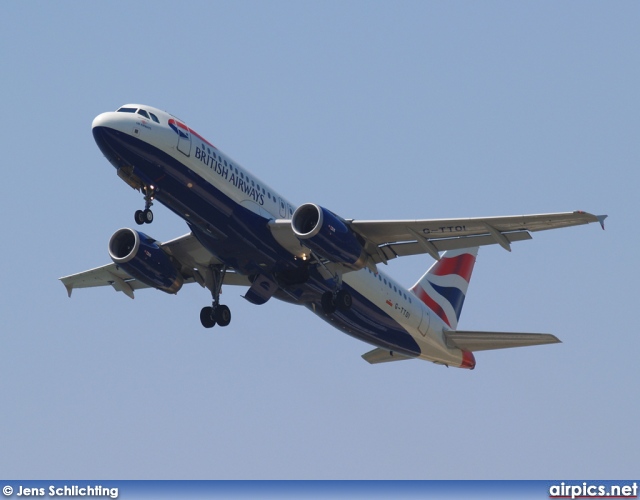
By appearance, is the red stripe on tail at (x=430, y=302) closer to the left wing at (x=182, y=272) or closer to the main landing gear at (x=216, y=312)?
the left wing at (x=182, y=272)

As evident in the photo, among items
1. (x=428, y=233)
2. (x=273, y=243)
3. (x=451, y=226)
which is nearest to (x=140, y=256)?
(x=273, y=243)

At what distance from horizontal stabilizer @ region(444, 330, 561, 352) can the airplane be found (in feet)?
0.16

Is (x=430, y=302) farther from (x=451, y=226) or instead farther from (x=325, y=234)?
(x=325, y=234)

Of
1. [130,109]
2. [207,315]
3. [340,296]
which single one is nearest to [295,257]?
[340,296]

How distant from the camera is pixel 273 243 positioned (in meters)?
37.7

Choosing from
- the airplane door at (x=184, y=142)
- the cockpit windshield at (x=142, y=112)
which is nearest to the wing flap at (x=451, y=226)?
the airplane door at (x=184, y=142)

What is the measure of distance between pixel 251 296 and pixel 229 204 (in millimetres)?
4648

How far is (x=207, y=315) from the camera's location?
4150 cm

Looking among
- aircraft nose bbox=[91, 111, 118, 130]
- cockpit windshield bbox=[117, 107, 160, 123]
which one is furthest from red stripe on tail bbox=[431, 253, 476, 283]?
aircraft nose bbox=[91, 111, 118, 130]

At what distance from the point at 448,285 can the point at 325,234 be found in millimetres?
15180

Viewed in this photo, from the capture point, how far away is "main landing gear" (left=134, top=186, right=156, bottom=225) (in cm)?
3572

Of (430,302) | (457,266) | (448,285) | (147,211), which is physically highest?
(457,266)

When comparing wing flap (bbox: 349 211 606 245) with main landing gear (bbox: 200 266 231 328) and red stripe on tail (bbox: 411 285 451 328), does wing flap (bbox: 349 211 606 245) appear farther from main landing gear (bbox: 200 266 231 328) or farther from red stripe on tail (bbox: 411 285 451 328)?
red stripe on tail (bbox: 411 285 451 328)

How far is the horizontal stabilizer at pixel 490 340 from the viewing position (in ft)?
138
